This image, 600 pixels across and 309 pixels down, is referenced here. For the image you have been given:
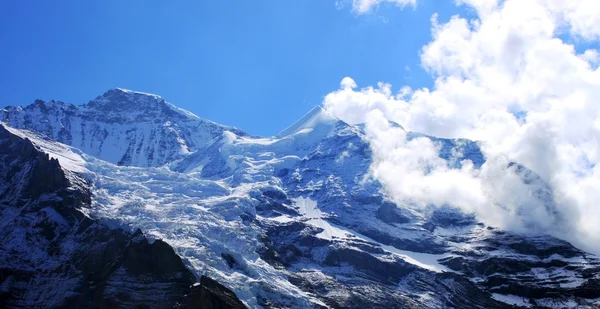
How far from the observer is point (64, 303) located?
199000 millimetres

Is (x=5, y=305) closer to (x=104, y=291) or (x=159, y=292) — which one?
(x=104, y=291)

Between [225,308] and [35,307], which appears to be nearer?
[225,308]

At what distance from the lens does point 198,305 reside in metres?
171

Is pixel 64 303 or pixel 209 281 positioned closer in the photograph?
pixel 209 281

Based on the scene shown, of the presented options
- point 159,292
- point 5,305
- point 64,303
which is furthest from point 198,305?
point 5,305

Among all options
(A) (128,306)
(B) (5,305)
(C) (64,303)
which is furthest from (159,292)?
(B) (5,305)

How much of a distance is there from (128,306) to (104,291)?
34.8 feet

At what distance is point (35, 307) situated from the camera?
199m

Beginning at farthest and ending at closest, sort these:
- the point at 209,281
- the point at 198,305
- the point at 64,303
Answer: the point at 64,303, the point at 209,281, the point at 198,305

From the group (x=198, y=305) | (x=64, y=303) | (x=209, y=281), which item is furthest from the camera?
(x=64, y=303)

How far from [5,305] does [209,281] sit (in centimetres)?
6141

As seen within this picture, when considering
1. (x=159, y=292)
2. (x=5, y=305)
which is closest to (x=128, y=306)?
(x=159, y=292)

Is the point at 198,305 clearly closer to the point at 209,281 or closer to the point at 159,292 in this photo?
the point at 209,281

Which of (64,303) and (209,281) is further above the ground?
(209,281)
